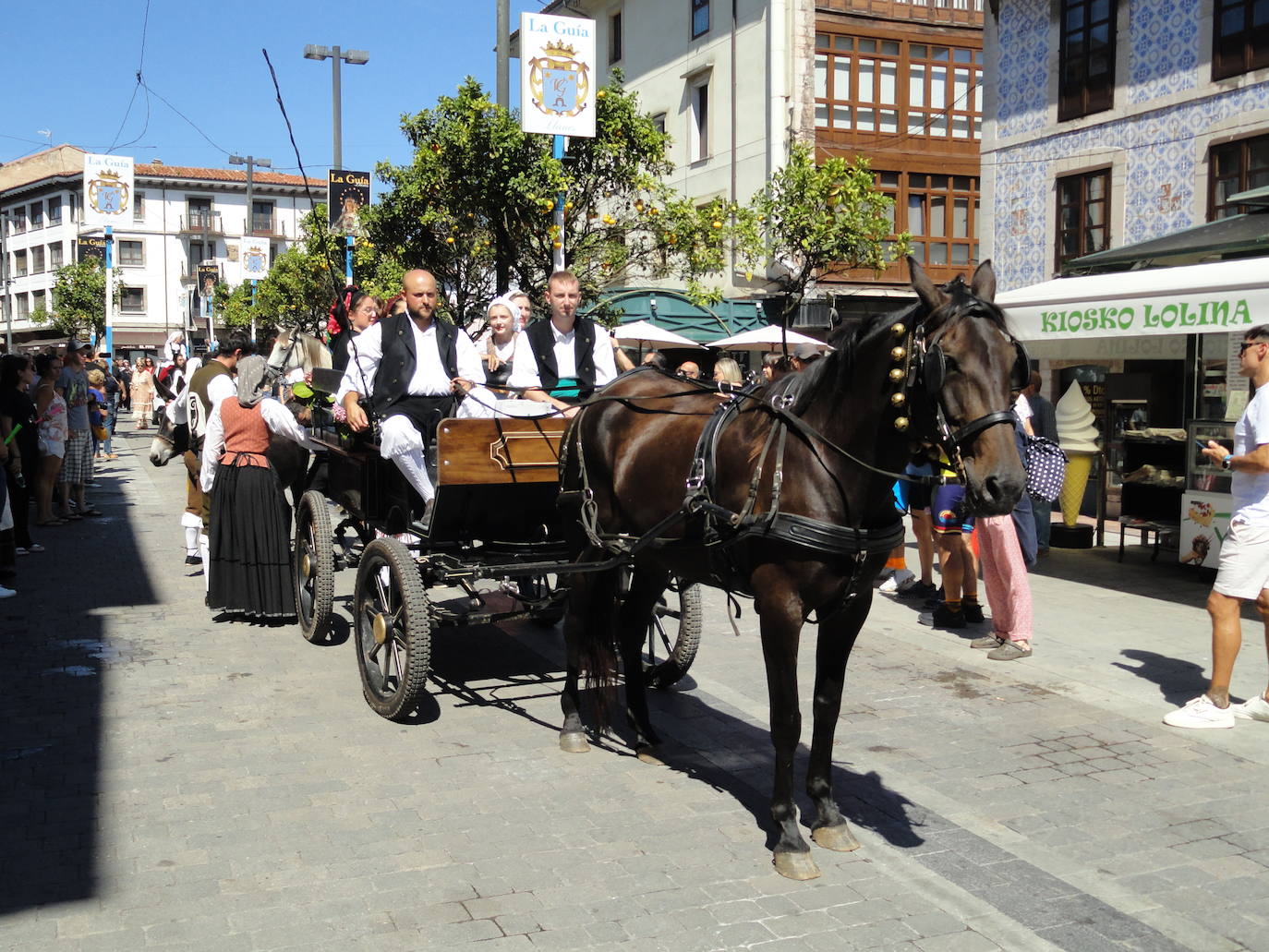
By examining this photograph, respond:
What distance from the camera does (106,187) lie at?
24.4 m

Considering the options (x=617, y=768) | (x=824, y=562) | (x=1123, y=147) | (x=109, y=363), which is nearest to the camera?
(x=824, y=562)

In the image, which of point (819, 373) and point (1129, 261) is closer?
point (819, 373)

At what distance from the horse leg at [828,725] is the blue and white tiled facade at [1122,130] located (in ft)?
45.3

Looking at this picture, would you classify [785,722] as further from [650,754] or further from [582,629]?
[582,629]

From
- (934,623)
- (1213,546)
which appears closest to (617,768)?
(934,623)

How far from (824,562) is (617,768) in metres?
1.82

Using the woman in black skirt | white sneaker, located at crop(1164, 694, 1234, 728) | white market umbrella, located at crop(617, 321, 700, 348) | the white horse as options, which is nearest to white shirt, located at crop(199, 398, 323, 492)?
the woman in black skirt

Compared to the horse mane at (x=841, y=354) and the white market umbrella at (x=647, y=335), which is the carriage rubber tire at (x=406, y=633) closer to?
the horse mane at (x=841, y=354)

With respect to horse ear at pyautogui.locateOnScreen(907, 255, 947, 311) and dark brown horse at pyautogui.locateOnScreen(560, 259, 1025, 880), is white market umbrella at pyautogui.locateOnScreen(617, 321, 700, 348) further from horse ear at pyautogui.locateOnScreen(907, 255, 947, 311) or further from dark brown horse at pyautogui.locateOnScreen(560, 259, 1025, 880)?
horse ear at pyautogui.locateOnScreen(907, 255, 947, 311)

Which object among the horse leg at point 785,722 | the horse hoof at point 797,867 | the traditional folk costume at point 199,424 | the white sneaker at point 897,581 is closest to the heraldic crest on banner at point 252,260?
the traditional folk costume at point 199,424

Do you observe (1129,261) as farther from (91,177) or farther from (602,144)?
(91,177)

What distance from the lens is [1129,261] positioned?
10852 millimetres

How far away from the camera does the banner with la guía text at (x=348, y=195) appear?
16.1 meters

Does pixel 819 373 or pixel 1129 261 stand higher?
pixel 1129 261
